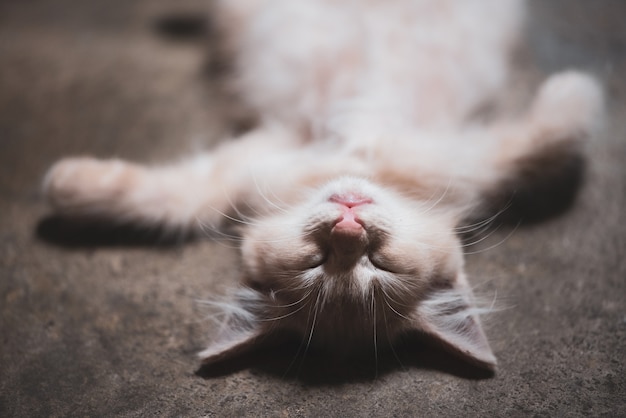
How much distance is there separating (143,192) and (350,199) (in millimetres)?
713

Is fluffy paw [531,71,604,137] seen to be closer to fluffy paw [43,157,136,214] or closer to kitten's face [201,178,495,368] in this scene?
kitten's face [201,178,495,368]

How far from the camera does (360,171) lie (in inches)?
60.7

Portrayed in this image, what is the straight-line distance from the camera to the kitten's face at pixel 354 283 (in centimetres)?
133

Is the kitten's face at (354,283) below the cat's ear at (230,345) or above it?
above

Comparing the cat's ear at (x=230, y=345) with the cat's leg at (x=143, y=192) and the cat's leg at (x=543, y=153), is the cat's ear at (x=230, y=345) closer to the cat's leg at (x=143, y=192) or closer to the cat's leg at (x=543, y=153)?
the cat's leg at (x=143, y=192)

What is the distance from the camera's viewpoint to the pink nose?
1368 millimetres

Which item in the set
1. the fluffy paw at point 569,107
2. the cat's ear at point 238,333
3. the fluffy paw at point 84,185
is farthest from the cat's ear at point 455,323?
the fluffy paw at point 84,185

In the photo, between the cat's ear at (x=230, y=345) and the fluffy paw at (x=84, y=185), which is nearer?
the cat's ear at (x=230, y=345)

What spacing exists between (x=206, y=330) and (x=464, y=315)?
2.32ft

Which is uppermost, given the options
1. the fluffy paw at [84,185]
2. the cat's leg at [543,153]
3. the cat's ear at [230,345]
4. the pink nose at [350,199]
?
the cat's leg at [543,153]

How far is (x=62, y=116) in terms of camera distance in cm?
210

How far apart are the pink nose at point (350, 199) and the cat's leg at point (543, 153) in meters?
0.43

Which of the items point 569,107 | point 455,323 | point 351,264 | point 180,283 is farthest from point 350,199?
point 569,107

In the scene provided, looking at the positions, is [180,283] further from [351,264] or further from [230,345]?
Answer: [351,264]
